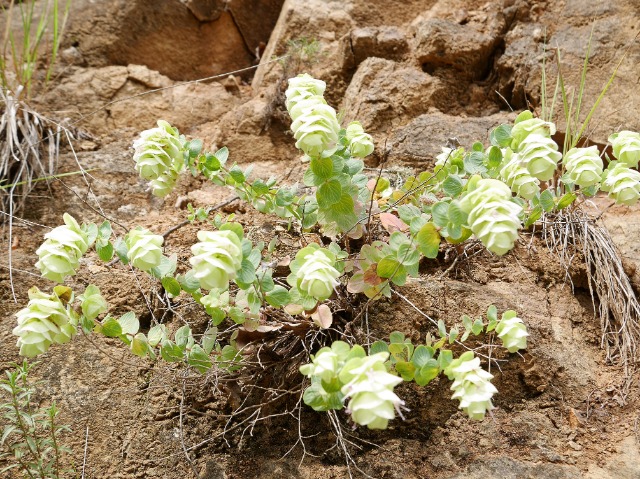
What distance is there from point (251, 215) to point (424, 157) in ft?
2.48

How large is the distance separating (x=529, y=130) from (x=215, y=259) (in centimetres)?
78

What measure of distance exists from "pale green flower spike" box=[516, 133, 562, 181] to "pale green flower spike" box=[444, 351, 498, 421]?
1.41 feet

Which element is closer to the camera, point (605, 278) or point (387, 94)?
point (605, 278)

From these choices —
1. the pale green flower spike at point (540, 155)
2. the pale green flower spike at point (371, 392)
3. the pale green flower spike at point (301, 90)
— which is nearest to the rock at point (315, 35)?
the pale green flower spike at point (301, 90)

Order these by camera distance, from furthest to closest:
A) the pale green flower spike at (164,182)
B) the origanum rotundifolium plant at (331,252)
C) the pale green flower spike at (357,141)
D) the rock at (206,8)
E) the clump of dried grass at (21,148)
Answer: the rock at (206,8) < the clump of dried grass at (21,148) < the pale green flower spike at (357,141) < the pale green flower spike at (164,182) < the origanum rotundifolium plant at (331,252)

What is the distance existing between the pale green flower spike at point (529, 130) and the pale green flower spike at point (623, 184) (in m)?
0.26

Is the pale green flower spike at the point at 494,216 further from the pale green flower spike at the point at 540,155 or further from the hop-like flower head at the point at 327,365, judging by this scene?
the hop-like flower head at the point at 327,365

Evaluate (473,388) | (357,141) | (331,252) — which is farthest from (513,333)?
(357,141)

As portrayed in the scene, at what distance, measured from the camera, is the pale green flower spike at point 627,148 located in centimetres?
142

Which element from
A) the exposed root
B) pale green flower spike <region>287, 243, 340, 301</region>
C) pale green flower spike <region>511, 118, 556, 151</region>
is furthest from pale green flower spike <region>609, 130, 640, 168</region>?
pale green flower spike <region>287, 243, 340, 301</region>

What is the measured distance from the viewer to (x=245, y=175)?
61.0 inches

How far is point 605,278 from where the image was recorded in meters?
1.89

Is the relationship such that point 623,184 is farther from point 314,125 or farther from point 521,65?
point 521,65

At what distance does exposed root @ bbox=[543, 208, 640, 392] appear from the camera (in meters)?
1.80
